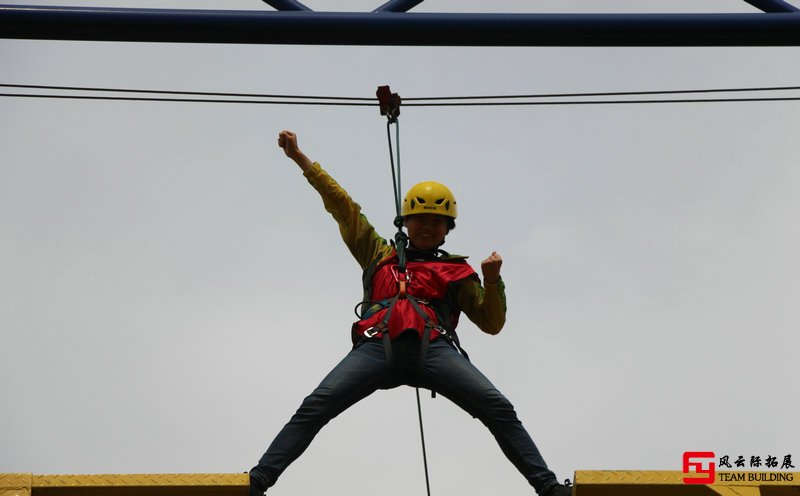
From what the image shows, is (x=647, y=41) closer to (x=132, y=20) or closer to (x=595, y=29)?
(x=595, y=29)

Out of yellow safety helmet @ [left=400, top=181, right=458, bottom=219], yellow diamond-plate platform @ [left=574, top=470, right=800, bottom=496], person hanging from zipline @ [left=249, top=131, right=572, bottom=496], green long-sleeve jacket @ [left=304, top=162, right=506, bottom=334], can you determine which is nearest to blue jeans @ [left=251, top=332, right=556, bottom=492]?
person hanging from zipline @ [left=249, top=131, right=572, bottom=496]

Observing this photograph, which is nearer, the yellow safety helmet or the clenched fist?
the clenched fist

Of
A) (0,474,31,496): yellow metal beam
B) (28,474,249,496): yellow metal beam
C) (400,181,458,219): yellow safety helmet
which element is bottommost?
(28,474,249,496): yellow metal beam

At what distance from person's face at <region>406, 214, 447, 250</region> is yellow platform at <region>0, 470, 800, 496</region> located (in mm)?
2091

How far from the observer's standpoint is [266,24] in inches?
260

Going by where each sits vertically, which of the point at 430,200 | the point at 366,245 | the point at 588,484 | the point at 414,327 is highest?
the point at 430,200

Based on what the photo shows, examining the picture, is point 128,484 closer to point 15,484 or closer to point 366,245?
point 15,484

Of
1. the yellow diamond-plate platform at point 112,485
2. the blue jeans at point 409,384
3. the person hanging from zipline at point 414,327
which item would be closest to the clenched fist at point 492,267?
the person hanging from zipline at point 414,327

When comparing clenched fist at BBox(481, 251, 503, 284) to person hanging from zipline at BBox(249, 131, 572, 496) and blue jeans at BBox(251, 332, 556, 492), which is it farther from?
blue jeans at BBox(251, 332, 556, 492)

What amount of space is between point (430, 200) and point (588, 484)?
2.28 m

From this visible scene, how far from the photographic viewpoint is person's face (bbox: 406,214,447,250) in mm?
6840

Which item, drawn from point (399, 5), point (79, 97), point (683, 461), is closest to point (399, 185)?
point (399, 5)

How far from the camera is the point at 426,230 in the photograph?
6.84 meters

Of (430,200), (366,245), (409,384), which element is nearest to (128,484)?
(409,384)
